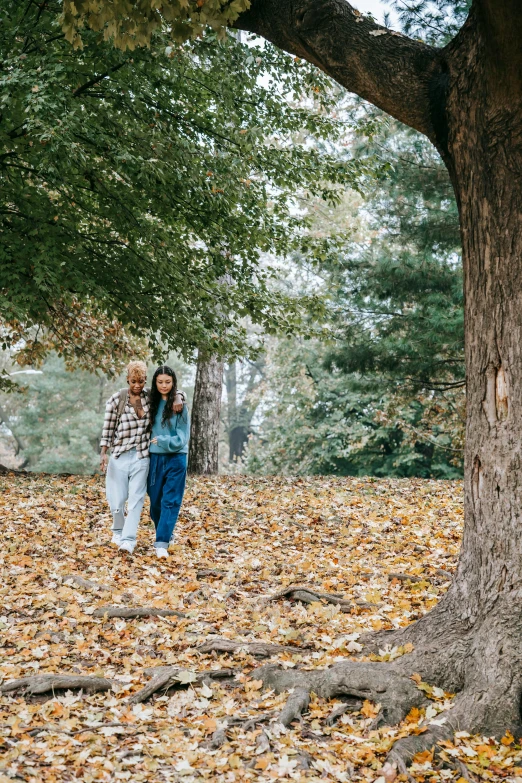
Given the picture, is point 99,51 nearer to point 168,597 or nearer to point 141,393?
point 141,393

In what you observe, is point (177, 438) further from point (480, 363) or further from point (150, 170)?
point (480, 363)

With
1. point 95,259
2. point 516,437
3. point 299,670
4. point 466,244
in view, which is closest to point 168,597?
point 299,670

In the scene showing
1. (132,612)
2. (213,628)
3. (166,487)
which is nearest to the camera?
(213,628)

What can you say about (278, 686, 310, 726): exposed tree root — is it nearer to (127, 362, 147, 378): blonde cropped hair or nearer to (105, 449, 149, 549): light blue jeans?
(105, 449, 149, 549): light blue jeans

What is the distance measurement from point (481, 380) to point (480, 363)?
0.33 feet

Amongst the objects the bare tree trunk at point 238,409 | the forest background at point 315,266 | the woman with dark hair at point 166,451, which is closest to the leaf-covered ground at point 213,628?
the woman with dark hair at point 166,451

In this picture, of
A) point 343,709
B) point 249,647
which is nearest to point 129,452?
point 249,647

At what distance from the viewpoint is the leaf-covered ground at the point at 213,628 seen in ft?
11.5

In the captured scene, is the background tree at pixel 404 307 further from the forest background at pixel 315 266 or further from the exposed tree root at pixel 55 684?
the exposed tree root at pixel 55 684

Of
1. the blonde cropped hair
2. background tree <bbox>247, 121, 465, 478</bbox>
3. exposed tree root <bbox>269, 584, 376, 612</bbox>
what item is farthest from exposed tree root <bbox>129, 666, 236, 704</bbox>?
background tree <bbox>247, 121, 465, 478</bbox>

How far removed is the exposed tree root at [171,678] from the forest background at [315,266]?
5134 mm

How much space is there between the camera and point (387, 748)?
11.7 feet

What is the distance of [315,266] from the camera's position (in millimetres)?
13109

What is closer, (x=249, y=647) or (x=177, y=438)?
(x=249, y=647)
